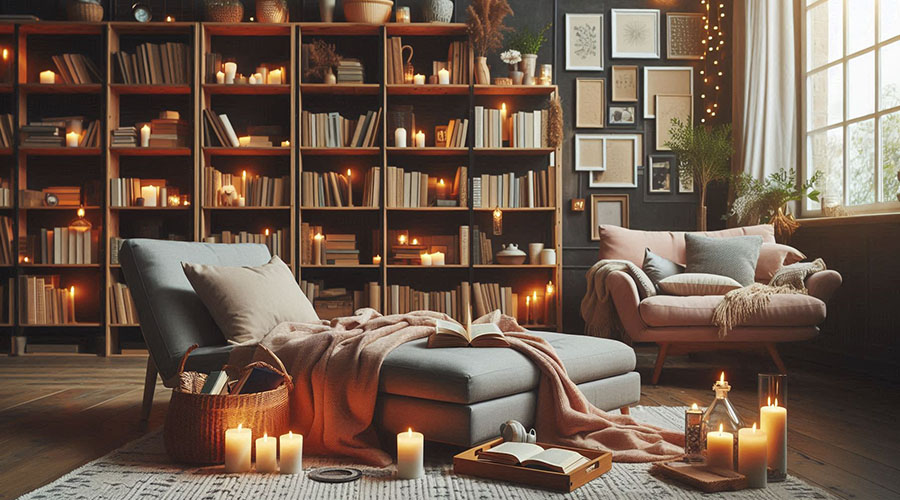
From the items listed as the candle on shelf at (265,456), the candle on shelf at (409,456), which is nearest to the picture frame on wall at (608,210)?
the candle on shelf at (409,456)

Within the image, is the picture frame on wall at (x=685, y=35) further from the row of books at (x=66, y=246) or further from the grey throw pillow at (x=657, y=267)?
the row of books at (x=66, y=246)

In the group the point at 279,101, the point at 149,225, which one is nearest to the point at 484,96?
the point at 279,101

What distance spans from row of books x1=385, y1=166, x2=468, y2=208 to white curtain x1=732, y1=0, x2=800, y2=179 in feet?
6.55

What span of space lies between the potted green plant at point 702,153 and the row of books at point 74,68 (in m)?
4.17

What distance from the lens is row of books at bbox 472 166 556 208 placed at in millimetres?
5391

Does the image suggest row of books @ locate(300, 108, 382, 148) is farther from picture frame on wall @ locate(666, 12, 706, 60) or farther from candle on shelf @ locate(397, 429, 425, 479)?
candle on shelf @ locate(397, 429, 425, 479)

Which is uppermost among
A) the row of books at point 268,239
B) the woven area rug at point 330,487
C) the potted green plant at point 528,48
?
the potted green plant at point 528,48

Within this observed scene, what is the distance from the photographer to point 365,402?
94.6 inches

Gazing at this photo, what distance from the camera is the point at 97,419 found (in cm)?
308

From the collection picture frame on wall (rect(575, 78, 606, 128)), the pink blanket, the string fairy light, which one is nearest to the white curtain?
the string fairy light

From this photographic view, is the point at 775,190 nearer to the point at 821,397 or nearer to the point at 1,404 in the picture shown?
the point at 821,397

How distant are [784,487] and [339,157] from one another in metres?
4.16

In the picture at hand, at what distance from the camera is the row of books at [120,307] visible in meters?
5.19

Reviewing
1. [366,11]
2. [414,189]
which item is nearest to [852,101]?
[414,189]
